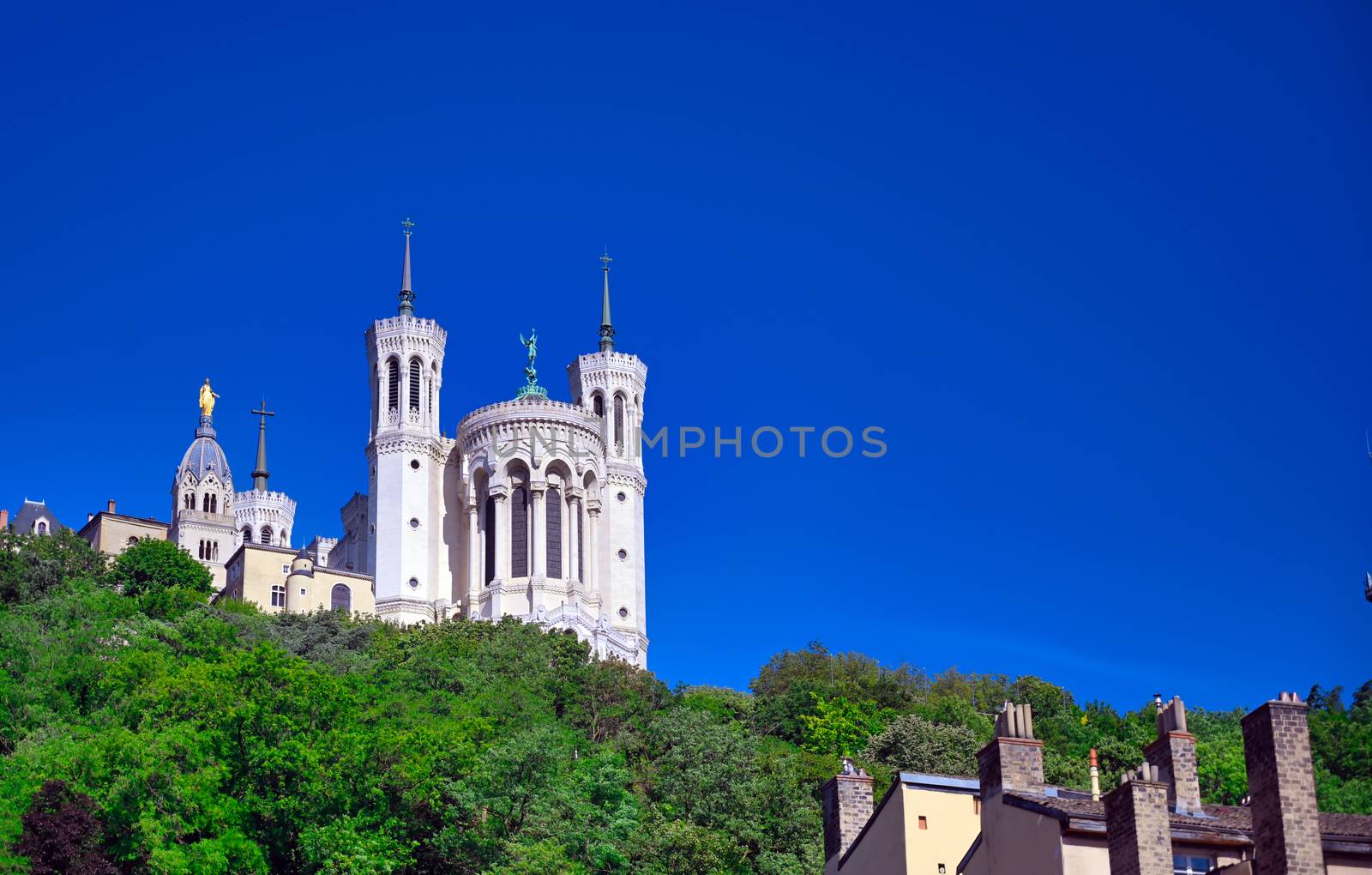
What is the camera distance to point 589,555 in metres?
98.6

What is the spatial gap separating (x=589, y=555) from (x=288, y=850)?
51262 millimetres

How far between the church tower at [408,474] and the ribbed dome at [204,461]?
67.6 feet

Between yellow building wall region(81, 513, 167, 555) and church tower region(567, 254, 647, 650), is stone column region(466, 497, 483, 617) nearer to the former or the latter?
church tower region(567, 254, 647, 650)

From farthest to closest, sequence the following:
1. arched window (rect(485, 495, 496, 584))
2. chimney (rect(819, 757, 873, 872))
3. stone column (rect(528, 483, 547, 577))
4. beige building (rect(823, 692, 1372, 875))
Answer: arched window (rect(485, 495, 496, 584)) → stone column (rect(528, 483, 547, 577)) → chimney (rect(819, 757, 873, 872)) → beige building (rect(823, 692, 1372, 875))

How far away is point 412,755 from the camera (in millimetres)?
50156

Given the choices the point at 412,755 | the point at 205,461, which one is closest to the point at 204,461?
the point at 205,461

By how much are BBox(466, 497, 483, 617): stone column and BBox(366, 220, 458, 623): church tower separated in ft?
5.97

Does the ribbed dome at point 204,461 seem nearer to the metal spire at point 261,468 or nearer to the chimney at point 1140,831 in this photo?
the metal spire at point 261,468

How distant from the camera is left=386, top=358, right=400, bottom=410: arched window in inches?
4067

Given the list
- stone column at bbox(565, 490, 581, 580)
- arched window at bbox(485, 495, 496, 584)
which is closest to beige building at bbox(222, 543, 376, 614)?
arched window at bbox(485, 495, 496, 584)

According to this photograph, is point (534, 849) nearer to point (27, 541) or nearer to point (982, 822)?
point (982, 822)

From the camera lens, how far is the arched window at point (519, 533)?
96.7 metres

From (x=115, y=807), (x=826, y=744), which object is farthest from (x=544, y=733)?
(x=826, y=744)

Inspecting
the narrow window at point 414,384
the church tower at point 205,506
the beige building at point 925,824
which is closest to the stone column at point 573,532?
the narrow window at point 414,384
